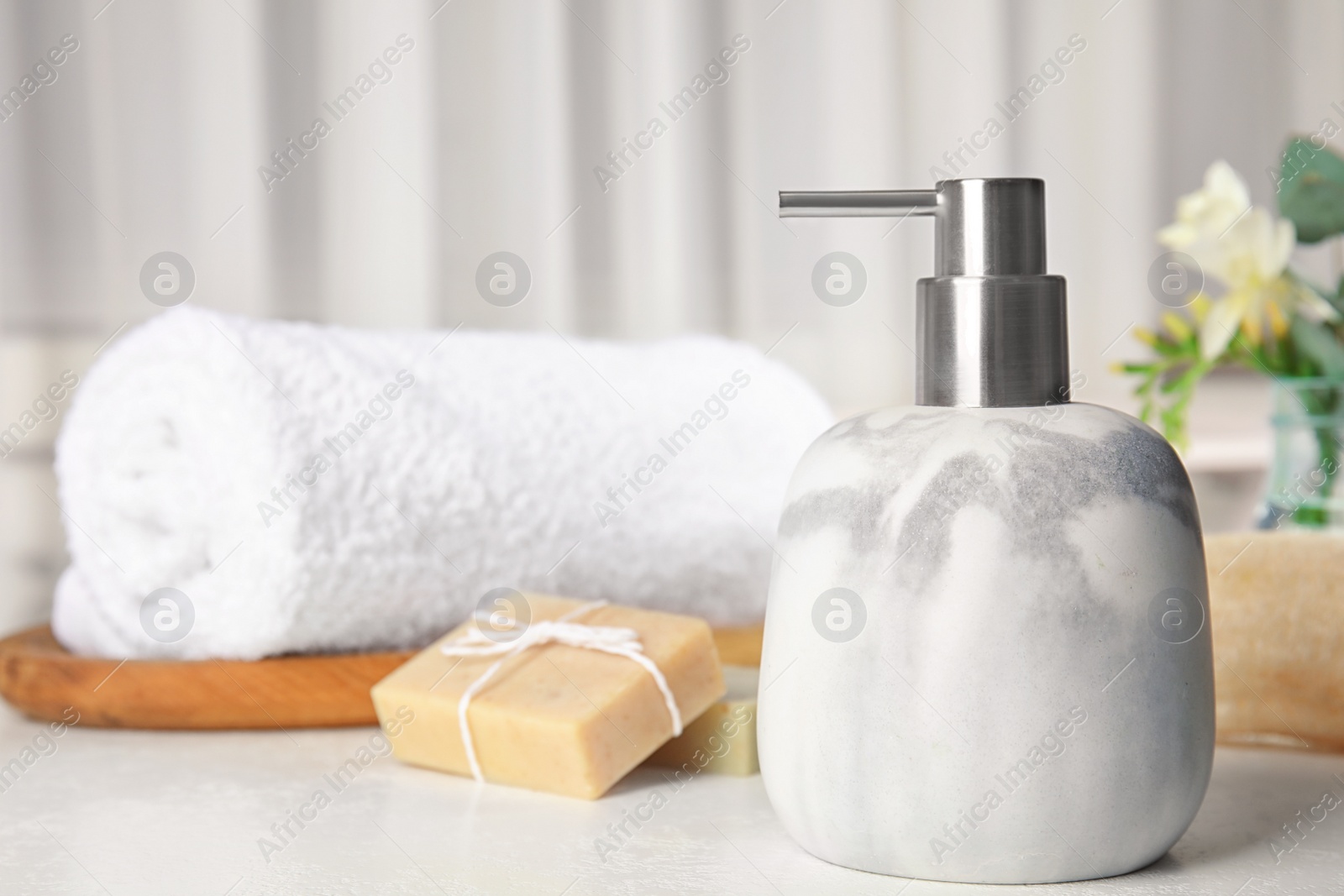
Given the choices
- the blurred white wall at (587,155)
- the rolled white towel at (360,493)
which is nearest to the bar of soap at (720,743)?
the rolled white towel at (360,493)

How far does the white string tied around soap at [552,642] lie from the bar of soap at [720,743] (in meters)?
0.02

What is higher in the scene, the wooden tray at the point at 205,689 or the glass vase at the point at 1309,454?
the glass vase at the point at 1309,454

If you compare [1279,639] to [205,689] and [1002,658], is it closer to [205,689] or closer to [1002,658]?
[1002,658]

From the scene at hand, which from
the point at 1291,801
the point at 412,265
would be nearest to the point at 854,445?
the point at 1291,801

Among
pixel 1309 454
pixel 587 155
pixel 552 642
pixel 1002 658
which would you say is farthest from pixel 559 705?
pixel 587 155

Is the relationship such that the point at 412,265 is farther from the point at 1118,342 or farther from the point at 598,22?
the point at 1118,342

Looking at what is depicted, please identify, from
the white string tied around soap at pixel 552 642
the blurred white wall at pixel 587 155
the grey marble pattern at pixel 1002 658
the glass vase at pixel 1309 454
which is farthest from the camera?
the blurred white wall at pixel 587 155

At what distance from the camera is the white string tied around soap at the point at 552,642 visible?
38cm

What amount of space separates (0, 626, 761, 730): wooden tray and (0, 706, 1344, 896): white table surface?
20 mm

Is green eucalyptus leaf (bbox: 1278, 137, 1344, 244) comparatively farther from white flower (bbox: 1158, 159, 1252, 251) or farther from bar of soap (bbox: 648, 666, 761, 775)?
bar of soap (bbox: 648, 666, 761, 775)

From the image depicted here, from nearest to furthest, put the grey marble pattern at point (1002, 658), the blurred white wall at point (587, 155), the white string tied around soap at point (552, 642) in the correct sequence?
the grey marble pattern at point (1002, 658)
the white string tied around soap at point (552, 642)
the blurred white wall at point (587, 155)

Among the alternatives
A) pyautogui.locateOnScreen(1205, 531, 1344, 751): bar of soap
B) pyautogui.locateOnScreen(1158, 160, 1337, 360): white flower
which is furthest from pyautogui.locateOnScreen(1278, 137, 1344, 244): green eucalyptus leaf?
pyautogui.locateOnScreen(1205, 531, 1344, 751): bar of soap

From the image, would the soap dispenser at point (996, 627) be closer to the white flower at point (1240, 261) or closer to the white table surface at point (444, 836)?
the white table surface at point (444, 836)

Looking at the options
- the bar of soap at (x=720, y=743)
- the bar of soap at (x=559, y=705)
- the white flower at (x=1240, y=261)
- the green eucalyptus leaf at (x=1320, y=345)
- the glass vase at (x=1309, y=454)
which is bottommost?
the bar of soap at (x=720, y=743)
